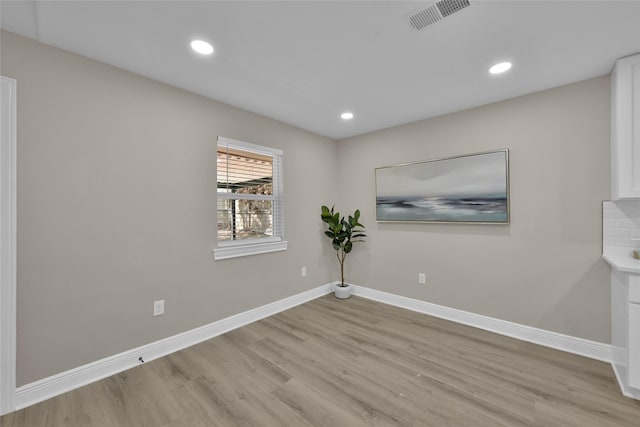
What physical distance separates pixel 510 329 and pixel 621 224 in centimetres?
133

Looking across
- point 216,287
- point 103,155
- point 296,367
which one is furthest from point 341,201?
point 103,155

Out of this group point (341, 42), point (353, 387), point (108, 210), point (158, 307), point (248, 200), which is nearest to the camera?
point (341, 42)

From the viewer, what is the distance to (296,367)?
7.13 feet

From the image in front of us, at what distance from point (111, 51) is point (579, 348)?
455 cm

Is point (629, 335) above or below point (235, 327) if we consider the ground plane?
above

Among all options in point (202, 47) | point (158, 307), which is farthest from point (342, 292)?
point (202, 47)

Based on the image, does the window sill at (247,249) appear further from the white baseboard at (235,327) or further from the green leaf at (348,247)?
the green leaf at (348,247)

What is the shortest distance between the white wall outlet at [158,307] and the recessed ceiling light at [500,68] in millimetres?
3473

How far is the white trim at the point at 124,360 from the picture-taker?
1772 mm

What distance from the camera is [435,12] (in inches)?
60.9

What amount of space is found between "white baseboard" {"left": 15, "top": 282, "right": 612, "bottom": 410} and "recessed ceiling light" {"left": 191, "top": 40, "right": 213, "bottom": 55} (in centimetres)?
243

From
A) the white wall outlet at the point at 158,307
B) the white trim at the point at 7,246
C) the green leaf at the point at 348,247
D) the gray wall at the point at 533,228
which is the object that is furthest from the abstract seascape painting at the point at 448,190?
the white trim at the point at 7,246

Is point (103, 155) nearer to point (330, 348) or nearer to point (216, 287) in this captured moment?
point (216, 287)

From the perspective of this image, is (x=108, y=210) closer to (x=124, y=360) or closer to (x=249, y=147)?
(x=124, y=360)
